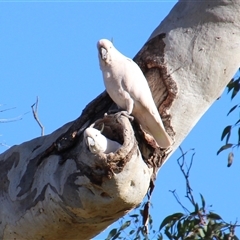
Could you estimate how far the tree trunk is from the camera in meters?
2.07

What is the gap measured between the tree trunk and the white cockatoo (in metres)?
0.06

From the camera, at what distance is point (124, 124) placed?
2.01 meters

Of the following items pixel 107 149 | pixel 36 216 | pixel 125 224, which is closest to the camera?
pixel 107 149

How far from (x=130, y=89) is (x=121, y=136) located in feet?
0.92

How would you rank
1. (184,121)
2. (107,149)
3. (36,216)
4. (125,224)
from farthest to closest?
(125,224) → (184,121) → (36,216) → (107,149)

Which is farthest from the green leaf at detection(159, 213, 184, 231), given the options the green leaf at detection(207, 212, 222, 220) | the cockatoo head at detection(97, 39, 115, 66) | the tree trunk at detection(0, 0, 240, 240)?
the cockatoo head at detection(97, 39, 115, 66)

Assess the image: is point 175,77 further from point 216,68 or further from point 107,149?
point 107,149

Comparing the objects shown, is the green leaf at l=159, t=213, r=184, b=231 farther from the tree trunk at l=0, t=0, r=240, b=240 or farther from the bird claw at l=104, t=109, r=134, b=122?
the bird claw at l=104, t=109, r=134, b=122

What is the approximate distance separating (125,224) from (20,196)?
1180 millimetres

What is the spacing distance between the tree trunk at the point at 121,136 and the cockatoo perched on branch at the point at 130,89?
5 centimetres

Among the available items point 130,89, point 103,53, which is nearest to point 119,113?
point 130,89

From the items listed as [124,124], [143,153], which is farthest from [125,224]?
[124,124]

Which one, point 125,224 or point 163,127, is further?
point 125,224

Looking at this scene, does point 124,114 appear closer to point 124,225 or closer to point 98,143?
point 98,143
